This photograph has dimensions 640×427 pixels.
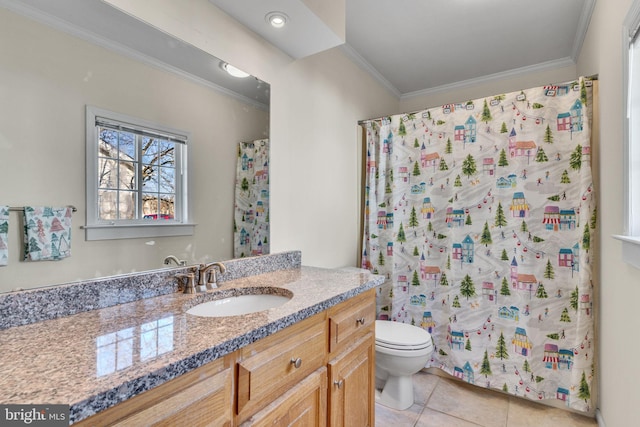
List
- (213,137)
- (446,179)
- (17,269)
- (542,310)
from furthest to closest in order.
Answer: (446,179) < (542,310) < (213,137) < (17,269)

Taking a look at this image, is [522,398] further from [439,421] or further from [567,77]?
[567,77]

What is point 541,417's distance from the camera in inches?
74.0

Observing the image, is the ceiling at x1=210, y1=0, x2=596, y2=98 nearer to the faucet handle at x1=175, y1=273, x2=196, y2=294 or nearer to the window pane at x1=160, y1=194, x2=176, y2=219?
the window pane at x1=160, y1=194, x2=176, y2=219

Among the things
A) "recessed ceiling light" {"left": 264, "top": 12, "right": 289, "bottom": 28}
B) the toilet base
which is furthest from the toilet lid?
"recessed ceiling light" {"left": 264, "top": 12, "right": 289, "bottom": 28}

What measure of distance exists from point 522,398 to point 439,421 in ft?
2.19

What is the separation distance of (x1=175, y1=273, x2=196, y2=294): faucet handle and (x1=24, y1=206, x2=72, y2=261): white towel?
0.38 meters

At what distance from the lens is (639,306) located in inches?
46.1

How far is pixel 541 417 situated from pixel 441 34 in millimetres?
2579

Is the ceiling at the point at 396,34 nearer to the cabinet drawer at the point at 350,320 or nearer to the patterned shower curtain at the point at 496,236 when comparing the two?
the patterned shower curtain at the point at 496,236

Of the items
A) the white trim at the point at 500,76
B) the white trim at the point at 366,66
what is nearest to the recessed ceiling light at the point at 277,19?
the white trim at the point at 366,66

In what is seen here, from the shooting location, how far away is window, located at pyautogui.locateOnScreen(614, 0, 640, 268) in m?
1.25

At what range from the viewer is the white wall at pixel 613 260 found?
1.28 m

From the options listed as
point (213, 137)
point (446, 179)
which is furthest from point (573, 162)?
point (213, 137)
